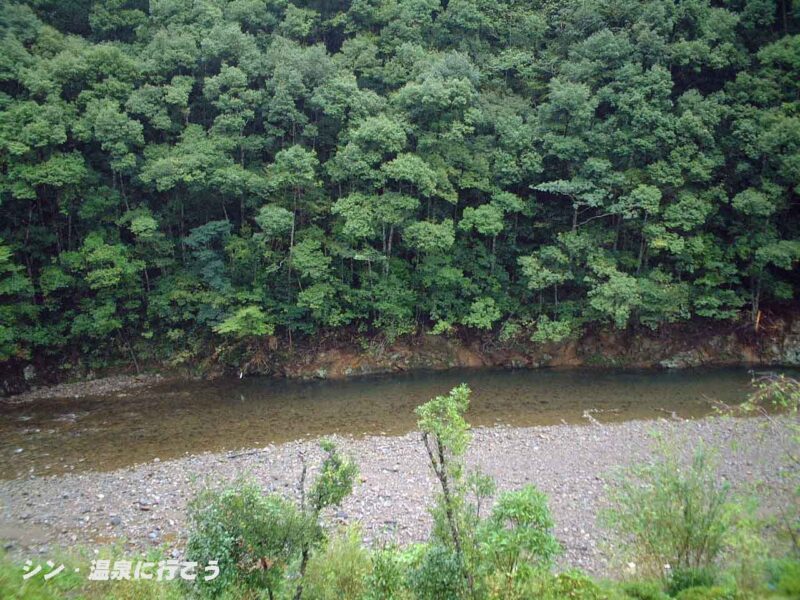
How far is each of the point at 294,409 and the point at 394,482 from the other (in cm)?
709

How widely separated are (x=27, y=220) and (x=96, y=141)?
4721 mm

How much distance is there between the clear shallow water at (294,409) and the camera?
15.9m

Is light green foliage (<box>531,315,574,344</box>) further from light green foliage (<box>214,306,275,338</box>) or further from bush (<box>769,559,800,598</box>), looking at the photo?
bush (<box>769,559,800,598</box>)

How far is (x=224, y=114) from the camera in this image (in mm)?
22156

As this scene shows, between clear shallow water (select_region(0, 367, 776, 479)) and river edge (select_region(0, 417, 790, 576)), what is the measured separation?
1.00 m

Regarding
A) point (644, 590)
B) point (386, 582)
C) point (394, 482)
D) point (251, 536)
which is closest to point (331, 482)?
point (251, 536)

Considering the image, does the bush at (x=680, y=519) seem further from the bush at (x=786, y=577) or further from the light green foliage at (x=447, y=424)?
the light green foliage at (x=447, y=424)

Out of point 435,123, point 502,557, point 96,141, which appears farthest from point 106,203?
point 502,557

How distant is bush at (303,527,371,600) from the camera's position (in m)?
7.23

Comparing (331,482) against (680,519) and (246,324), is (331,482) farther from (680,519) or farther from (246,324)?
(246,324)

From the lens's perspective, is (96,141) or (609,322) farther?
(609,322)

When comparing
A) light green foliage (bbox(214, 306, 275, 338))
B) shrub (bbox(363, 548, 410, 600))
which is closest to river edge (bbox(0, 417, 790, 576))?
shrub (bbox(363, 548, 410, 600))

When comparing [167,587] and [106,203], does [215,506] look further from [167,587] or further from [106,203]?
[106,203]

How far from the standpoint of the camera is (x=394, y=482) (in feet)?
44.1
